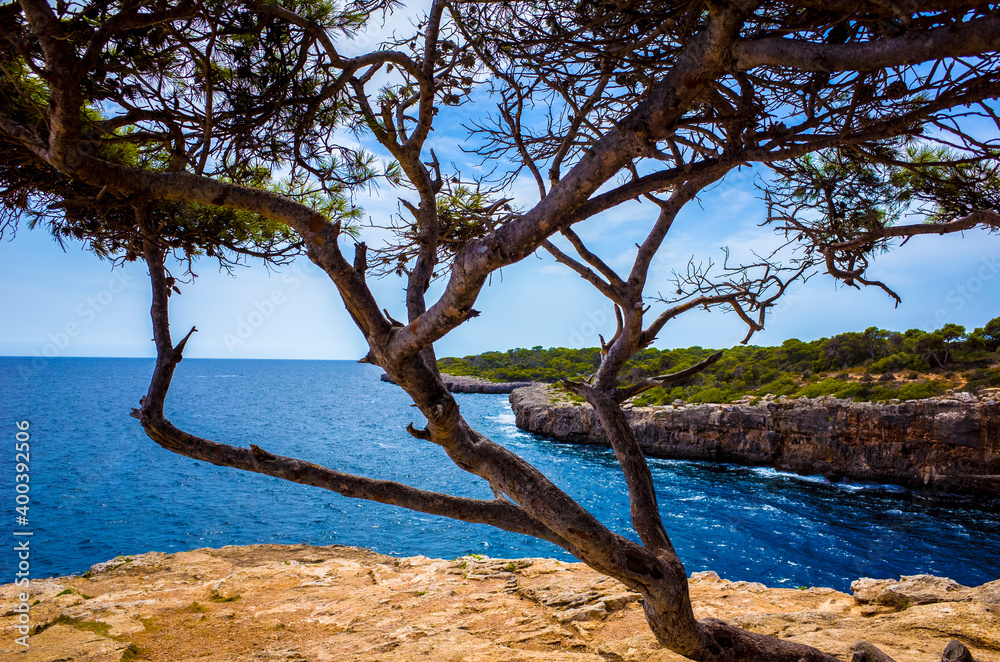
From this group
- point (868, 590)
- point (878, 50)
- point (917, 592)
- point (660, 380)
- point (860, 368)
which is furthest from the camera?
point (860, 368)

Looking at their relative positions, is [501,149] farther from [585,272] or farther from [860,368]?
[860,368]

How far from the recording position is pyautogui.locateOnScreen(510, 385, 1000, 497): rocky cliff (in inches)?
666

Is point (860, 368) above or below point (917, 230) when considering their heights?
below

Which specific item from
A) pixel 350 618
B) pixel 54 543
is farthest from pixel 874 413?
pixel 54 543

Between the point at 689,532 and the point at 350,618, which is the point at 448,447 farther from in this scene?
the point at 689,532

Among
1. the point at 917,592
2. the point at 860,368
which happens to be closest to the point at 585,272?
the point at 917,592

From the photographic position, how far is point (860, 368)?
25672 millimetres

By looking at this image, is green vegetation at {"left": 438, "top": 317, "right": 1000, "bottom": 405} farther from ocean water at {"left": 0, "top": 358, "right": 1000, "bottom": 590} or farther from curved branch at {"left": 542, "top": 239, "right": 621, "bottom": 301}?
curved branch at {"left": 542, "top": 239, "right": 621, "bottom": 301}

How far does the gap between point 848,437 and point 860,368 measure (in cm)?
767

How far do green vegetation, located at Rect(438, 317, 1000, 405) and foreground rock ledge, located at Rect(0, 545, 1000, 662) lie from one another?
1119 cm

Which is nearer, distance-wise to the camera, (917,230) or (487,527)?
(917,230)

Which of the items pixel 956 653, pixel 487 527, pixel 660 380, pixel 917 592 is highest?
pixel 660 380

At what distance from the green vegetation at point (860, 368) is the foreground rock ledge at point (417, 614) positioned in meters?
11.2

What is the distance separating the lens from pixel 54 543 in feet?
50.3
